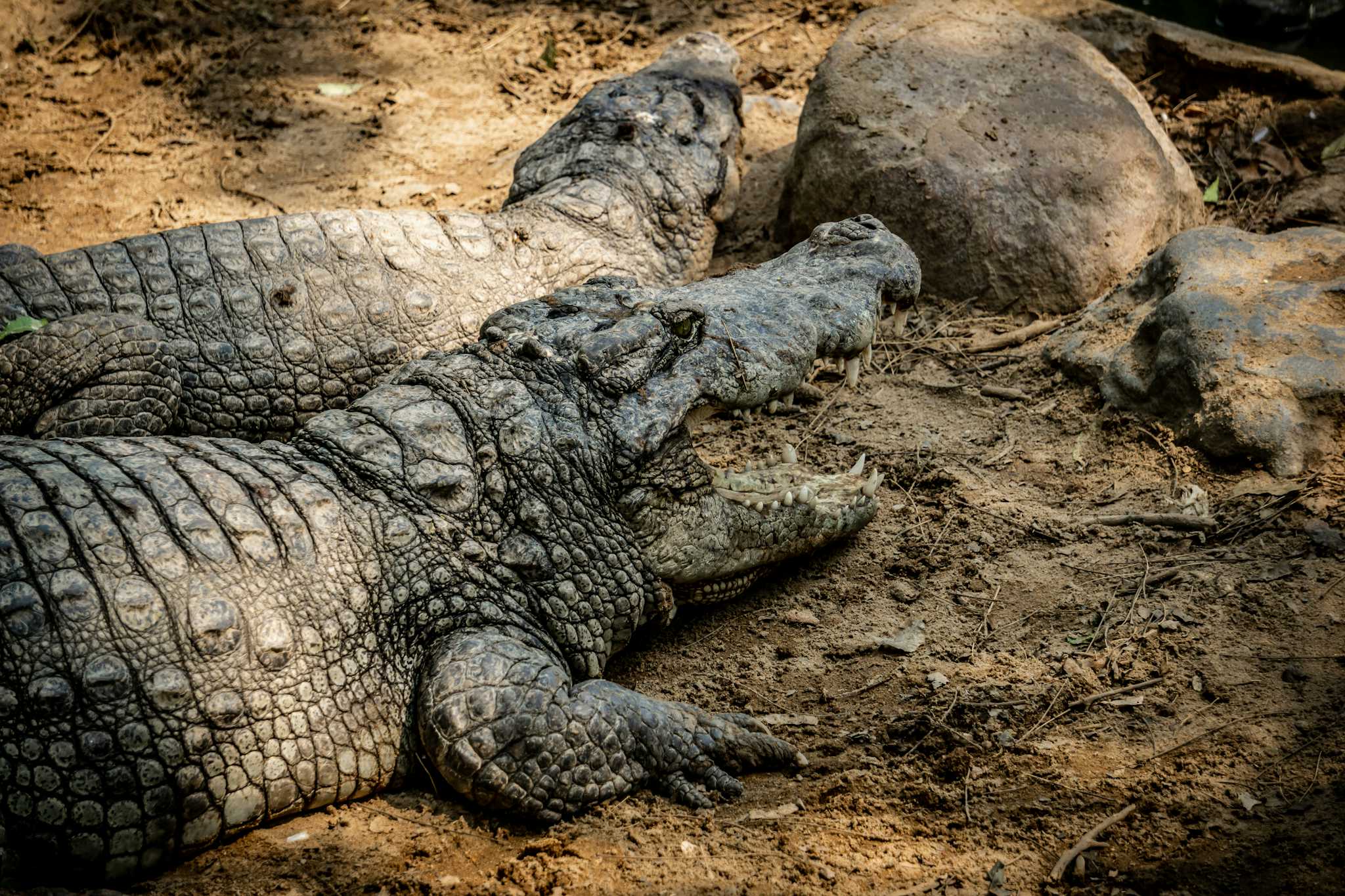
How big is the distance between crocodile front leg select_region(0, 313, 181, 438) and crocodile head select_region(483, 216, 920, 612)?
1.59m

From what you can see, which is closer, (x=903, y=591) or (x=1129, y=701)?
(x=1129, y=701)

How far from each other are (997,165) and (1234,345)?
164cm

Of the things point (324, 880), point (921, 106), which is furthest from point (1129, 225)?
point (324, 880)

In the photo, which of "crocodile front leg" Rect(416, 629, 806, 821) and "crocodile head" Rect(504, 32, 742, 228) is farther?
"crocodile head" Rect(504, 32, 742, 228)

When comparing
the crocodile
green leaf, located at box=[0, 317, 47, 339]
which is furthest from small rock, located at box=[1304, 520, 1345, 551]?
green leaf, located at box=[0, 317, 47, 339]

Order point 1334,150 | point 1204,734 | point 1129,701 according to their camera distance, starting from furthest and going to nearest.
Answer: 1. point 1334,150
2. point 1129,701
3. point 1204,734

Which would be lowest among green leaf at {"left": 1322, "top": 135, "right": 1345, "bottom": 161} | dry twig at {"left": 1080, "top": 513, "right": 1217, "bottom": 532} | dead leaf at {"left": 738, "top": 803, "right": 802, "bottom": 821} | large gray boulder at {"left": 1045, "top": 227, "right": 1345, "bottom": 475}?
dead leaf at {"left": 738, "top": 803, "right": 802, "bottom": 821}

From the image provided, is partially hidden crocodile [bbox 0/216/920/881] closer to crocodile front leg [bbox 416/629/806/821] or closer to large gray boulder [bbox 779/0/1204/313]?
crocodile front leg [bbox 416/629/806/821]

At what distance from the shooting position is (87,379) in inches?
162

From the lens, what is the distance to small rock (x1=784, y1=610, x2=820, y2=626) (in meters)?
3.64

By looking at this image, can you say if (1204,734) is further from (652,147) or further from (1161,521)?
(652,147)

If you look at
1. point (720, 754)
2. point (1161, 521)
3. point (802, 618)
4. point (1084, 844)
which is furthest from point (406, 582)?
point (1161, 521)

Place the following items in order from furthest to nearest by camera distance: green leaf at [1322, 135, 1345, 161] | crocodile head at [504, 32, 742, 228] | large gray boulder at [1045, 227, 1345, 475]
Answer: green leaf at [1322, 135, 1345, 161], crocodile head at [504, 32, 742, 228], large gray boulder at [1045, 227, 1345, 475]

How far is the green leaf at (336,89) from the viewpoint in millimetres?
7410
